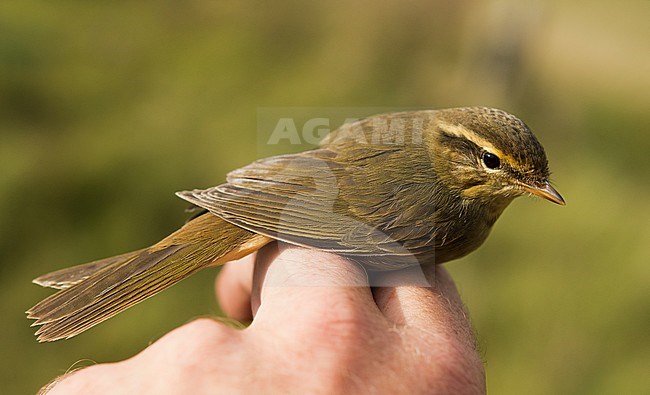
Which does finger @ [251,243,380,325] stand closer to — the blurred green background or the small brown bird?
the small brown bird

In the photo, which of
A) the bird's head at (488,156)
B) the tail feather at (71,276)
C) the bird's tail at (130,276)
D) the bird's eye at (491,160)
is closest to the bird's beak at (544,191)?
the bird's head at (488,156)

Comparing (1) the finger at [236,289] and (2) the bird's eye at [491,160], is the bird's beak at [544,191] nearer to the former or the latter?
(2) the bird's eye at [491,160]

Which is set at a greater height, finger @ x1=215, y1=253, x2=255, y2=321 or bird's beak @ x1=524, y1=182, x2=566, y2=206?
bird's beak @ x1=524, y1=182, x2=566, y2=206

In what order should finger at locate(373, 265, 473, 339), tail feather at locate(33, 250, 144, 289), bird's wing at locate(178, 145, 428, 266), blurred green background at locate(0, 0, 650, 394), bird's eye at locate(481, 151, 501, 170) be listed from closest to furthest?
finger at locate(373, 265, 473, 339)
bird's wing at locate(178, 145, 428, 266)
tail feather at locate(33, 250, 144, 289)
bird's eye at locate(481, 151, 501, 170)
blurred green background at locate(0, 0, 650, 394)

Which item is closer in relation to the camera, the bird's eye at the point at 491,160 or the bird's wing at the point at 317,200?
the bird's wing at the point at 317,200

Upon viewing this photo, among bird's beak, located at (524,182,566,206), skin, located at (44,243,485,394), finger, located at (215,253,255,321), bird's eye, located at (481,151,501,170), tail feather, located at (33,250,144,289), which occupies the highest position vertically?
bird's eye, located at (481,151,501,170)

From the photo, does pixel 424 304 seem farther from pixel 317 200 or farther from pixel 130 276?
pixel 130 276

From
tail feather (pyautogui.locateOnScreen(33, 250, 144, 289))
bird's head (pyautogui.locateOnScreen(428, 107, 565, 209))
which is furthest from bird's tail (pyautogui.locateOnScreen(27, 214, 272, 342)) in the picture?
bird's head (pyautogui.locateOnScreen(428, 107, 565, 209))
